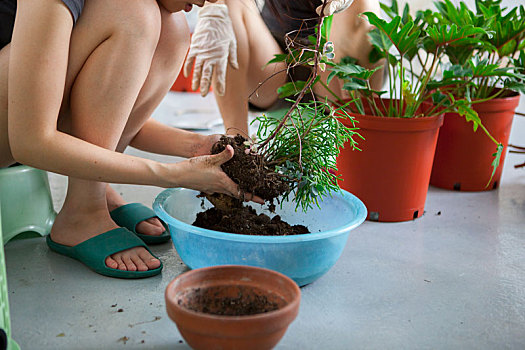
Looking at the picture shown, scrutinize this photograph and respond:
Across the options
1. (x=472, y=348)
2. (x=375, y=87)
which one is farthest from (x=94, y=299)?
(x=375, y=87)

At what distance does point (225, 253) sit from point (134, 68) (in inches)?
16.0

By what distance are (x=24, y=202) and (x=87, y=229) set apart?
0.18 meters

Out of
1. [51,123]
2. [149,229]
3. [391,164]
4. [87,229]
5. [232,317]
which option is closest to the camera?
[232,317]

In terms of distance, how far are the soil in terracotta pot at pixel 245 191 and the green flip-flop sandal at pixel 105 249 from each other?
153mm

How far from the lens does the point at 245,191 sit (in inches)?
42.4

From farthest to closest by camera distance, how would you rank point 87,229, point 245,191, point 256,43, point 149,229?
point 256,43, point 149,229, point 87,229, point 245,191

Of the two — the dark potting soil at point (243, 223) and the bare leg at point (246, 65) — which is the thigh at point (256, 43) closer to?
the bare leg at point (246, 65)

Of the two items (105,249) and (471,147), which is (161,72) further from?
(471,147)

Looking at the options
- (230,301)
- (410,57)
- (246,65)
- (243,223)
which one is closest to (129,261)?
(243,223)

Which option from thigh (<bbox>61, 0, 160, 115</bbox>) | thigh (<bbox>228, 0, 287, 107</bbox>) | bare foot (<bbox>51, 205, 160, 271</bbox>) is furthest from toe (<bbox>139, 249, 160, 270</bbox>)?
thigh (<bbox>228, 0, 287, 107</bbox>)

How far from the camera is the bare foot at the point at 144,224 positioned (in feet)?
4.33

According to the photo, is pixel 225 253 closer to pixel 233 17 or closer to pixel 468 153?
pixel 233 17

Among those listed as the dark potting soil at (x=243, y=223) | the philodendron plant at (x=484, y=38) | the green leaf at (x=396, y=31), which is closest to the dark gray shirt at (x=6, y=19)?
the dark potting soil at (x=243, y=223)

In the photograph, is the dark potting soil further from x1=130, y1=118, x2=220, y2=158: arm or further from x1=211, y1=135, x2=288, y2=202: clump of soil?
x1=130, y1=118, x2=220, y2=158: arm
